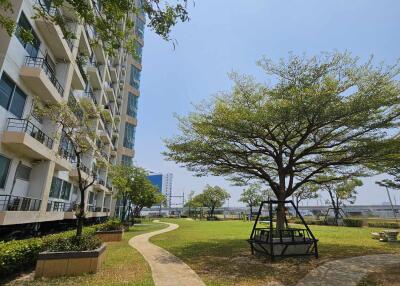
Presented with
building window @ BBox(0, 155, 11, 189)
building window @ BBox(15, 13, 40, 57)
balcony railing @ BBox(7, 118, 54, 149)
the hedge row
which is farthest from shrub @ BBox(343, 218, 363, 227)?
building window @ BBox(15, 13, 40, 57)

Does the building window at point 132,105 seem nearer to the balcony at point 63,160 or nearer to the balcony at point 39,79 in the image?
the balcony at point 63,160

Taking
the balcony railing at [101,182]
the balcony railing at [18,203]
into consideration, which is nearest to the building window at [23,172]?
the balcony railing at [18,203]

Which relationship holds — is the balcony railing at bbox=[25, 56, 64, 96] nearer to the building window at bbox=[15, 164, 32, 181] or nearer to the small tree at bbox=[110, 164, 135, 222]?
the building window at bbox=[15, 164, 32, 181]

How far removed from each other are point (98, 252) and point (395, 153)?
1379 cm

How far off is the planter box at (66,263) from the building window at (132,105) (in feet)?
132

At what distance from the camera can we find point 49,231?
20781 mm

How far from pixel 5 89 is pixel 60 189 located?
10822 mm

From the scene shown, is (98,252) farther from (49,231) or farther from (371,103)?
(49,231)

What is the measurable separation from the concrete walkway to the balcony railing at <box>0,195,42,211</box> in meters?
13.0

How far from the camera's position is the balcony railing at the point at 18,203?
13.0 metres

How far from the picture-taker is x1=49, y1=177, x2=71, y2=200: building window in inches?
786

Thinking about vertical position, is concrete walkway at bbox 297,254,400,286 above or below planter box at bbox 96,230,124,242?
below

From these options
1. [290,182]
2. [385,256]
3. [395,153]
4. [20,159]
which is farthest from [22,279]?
[395,153]

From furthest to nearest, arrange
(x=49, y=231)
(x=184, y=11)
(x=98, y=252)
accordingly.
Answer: (x=49, y=231) → (x=98, y=252) → (x=184, y=11)
